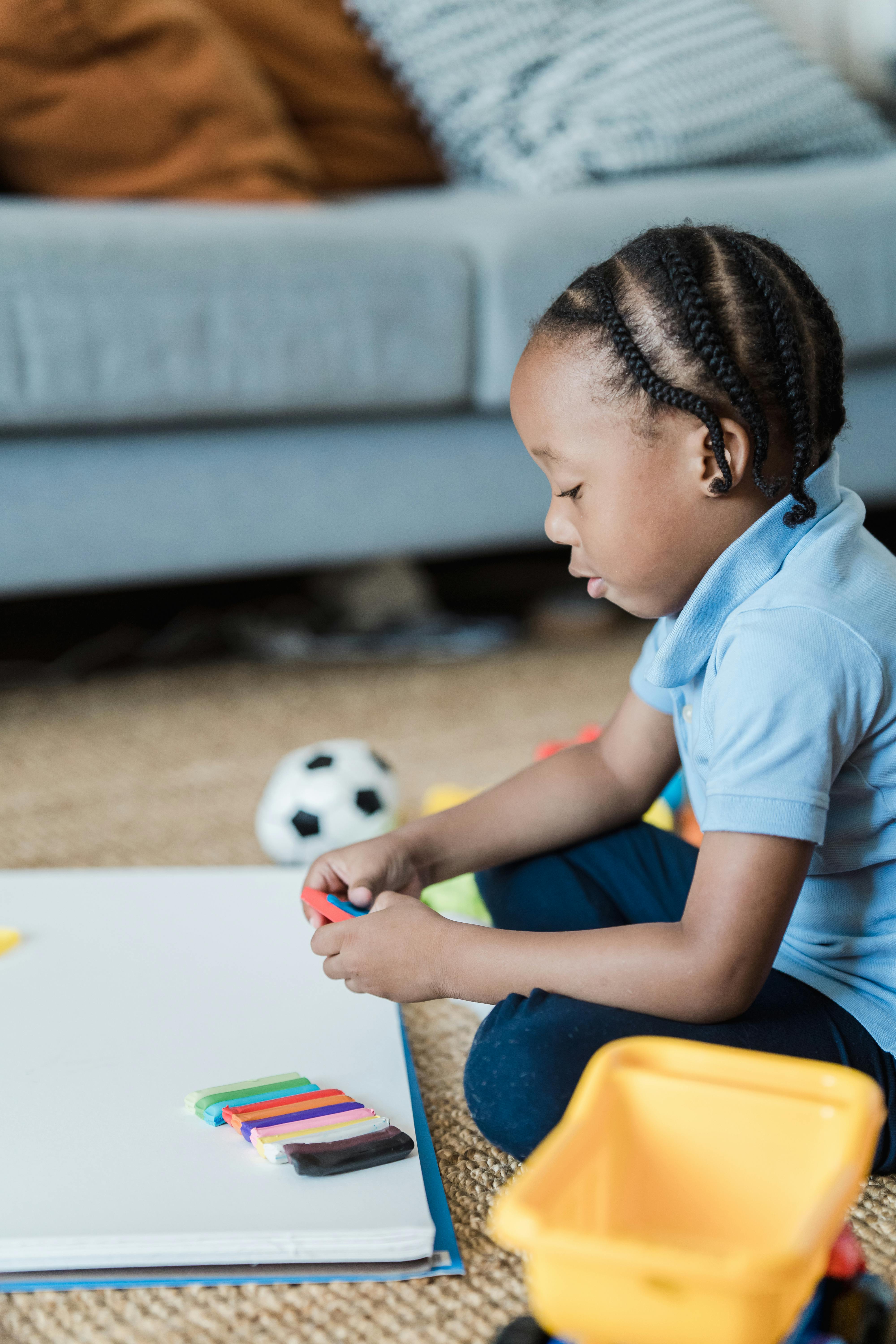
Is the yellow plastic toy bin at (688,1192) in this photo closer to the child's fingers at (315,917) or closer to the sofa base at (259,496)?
the child's fingers at (315,917)

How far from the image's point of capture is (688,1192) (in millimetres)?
496

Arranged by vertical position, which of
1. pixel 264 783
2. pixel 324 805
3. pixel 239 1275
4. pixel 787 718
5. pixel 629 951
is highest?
pixel 787 718

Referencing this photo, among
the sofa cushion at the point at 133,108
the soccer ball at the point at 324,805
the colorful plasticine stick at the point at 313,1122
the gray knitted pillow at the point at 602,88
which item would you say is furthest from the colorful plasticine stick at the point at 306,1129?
the gray knitted pillow at the point at 602,88

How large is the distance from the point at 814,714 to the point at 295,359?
86 cm

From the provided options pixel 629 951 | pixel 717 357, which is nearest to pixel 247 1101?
pixel 629 951

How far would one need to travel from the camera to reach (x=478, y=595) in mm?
2057

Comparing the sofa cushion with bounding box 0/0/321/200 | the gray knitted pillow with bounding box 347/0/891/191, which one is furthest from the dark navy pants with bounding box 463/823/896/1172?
the gray knitted pillow with bounding box 347/0/891/191

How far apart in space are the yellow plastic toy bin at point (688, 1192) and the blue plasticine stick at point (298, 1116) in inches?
8.0

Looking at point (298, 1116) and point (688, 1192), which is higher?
point (688, 1192)

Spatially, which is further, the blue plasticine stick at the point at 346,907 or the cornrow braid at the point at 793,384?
the blue plasticine stick at the point at 346,907

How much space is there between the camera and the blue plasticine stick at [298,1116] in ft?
2.16

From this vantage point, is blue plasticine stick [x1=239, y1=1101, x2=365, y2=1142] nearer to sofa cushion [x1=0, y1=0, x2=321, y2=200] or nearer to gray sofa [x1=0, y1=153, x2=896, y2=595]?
gray sofa [x1=0, y1=153, x2=896, y2=595]

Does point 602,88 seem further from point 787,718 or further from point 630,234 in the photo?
point 787,718

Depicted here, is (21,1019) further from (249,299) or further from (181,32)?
(181,32)
